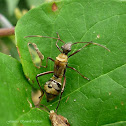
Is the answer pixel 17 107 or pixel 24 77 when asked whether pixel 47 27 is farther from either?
pixel 17 107

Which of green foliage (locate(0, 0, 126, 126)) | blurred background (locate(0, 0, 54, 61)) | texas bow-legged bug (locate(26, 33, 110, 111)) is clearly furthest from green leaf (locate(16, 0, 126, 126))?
blurred background (locate(0, 0, 54, 61))

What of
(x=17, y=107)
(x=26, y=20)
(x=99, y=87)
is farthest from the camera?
(x=26, y=20)

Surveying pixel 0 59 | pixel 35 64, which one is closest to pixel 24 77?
pixel 35 64

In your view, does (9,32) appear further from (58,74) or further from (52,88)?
(52,88)

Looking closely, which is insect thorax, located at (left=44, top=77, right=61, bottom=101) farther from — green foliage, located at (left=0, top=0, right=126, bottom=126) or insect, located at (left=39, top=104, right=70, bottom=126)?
insect, located at (left=39, top=104, right=70, bottom=126)

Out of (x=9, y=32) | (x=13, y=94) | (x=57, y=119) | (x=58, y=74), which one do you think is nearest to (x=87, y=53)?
(x=58, y=74)
